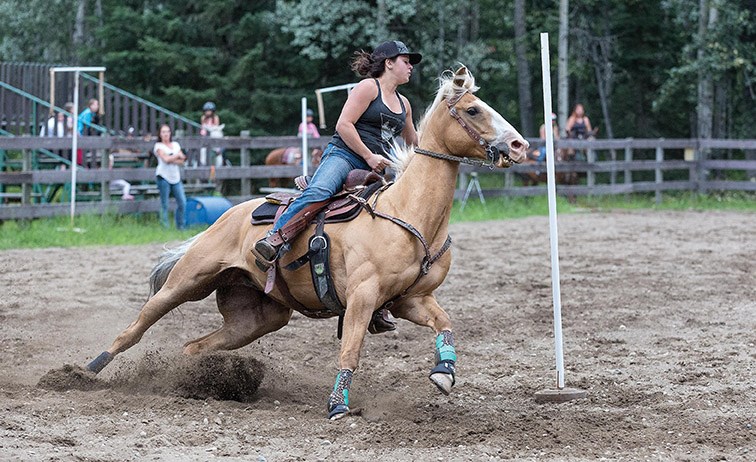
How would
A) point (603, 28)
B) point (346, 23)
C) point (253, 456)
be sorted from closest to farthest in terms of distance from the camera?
1. point (253, 456)
2. point (346, 23)
3. point (603, 28)

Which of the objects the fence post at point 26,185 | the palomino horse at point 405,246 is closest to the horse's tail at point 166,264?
the palomino horse at point 405,246

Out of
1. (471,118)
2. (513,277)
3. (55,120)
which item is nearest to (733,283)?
(513,277)

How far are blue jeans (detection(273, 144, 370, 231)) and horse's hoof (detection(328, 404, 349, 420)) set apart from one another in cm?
126

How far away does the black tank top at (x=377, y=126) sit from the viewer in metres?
7.14

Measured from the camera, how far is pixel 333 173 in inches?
278

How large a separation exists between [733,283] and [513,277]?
→ 94.8 inches

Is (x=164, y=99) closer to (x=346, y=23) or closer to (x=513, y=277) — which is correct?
(x=346, y=23)

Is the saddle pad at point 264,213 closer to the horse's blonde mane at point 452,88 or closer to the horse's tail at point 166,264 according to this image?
the horse's tail at point 166,264

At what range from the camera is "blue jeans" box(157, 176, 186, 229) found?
16750 millimetres

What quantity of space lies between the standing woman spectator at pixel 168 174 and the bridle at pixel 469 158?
1036 centimetres

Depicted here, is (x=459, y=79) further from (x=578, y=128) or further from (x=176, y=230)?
(x=578, y=128)

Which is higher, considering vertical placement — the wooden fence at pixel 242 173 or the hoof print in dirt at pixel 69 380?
the wooden fence at pixel 242 173

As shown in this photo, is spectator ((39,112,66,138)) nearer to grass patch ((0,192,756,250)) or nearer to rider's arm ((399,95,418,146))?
grass patch ((0,192,756,250))

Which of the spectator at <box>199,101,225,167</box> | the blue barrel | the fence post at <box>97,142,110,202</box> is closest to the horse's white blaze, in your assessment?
the blue barrel
